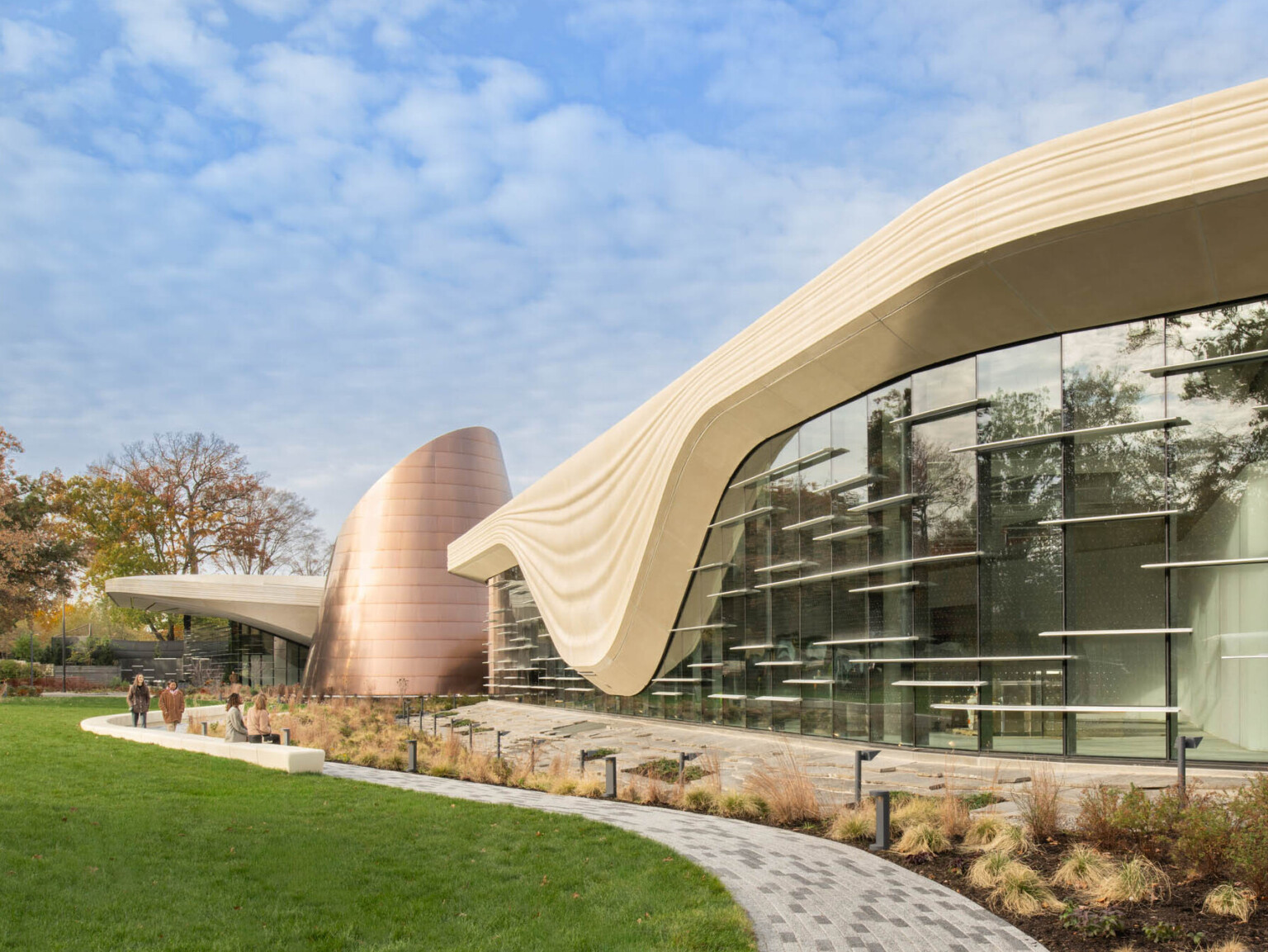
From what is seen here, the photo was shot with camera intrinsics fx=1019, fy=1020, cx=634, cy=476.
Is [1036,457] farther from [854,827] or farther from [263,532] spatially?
[263,532]

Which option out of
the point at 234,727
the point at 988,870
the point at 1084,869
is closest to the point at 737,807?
the point at 988,870

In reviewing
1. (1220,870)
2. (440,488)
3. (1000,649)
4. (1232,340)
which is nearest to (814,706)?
(1000,649)

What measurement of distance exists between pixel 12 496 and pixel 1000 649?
119ft

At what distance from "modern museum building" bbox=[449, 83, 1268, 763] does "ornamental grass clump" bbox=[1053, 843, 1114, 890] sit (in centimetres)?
536

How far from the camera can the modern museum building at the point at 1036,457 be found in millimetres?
11961

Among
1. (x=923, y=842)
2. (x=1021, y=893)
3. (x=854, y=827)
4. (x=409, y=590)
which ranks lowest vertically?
(x=854, y=827)

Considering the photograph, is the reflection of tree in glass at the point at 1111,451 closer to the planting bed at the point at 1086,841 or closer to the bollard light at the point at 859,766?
the planting bed at the point at 1086,841

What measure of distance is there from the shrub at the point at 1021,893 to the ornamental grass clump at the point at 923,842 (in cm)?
128

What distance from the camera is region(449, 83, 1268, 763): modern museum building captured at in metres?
12.0

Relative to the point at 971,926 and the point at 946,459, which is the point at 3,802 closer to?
the point at 971,926

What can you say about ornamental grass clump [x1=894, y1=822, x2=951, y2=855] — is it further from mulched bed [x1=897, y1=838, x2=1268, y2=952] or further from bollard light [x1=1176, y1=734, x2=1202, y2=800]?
bollard light [x1=1176, y1=734, x2=1202, y2=800]

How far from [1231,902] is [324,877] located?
681 cm

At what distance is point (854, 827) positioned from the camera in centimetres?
1006

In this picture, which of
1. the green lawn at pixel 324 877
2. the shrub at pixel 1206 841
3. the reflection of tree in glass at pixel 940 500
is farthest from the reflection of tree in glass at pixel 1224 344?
the green lawn at pixel 324 877
